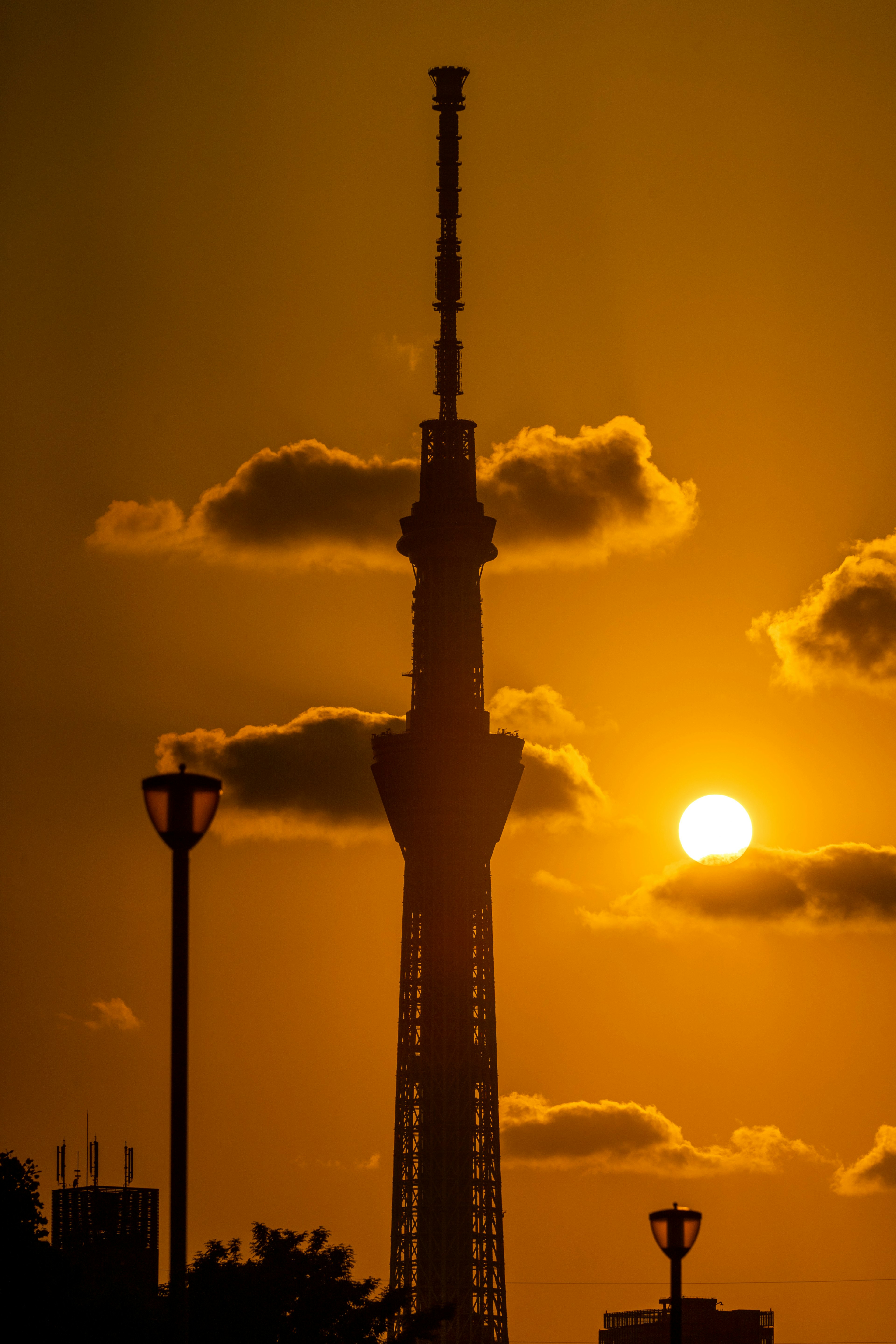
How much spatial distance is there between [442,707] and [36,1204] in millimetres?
120993

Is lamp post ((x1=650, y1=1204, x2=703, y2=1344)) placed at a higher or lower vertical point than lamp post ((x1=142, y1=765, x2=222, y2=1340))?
lower

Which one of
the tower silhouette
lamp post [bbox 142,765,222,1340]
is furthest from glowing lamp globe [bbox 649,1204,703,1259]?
the tower silhouette

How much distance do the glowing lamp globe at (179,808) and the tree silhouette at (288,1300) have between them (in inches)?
1609

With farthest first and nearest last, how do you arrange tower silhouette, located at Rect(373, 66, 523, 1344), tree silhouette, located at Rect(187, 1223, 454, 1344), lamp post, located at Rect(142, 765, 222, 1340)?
tower silhouette, located at Rect(373, 66, 523, 1344), tree silhouette, located at Rect(187, 1223, 454, 1344), lamp post, located at Rect(142, 765, 222, 1340)

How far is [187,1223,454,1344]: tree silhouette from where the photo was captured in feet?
261

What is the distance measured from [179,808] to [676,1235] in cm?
1807

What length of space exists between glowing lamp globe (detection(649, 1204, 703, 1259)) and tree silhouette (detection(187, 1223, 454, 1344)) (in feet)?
90.9

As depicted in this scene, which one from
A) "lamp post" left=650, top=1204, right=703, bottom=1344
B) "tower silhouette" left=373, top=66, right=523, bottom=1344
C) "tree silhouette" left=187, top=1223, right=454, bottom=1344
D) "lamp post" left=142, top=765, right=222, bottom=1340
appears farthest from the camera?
"tower silhouette" left=373, top=66, right=523, bottom=1344

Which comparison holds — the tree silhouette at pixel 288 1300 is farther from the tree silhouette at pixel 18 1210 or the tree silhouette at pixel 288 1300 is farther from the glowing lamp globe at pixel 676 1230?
the glowing lamp globe at pixel 676 1230

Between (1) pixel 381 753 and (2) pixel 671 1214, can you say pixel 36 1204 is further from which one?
(1) pixel 381 753

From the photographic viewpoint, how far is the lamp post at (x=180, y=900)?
36.3 m

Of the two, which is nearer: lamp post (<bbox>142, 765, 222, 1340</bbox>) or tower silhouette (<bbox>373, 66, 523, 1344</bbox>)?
lamp post (<bbox>142, 765, 222, 1340</bbox>)

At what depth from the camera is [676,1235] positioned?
50.2m

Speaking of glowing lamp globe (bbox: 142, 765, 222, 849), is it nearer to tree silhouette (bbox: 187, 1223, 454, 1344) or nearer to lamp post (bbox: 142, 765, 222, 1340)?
lamp post (bbox: 142, 765, 222, 1340)
